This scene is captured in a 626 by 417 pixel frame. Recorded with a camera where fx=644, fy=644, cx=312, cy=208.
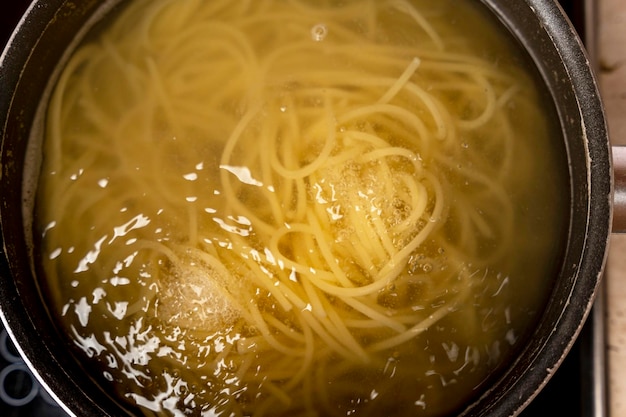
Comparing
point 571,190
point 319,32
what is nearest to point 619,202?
point 571,190

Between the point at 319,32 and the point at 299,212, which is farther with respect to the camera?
the point at 319,32

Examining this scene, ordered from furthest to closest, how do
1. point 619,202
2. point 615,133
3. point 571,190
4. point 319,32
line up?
point 615,133, point 319,32, point 571,190, point 619,202

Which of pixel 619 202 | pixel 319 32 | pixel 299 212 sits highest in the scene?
pixel 319 32

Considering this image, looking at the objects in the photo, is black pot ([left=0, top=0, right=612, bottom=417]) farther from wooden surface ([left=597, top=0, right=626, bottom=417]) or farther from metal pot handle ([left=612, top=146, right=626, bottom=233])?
wooden surface ([left=597, top=0, right=626, bottom=417])

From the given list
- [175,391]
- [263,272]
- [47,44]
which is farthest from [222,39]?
[175,391]

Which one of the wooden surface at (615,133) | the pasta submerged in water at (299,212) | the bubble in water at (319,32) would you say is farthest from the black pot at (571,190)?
the bubble in water at (319,32)

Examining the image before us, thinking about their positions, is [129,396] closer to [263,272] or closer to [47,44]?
[263,272]

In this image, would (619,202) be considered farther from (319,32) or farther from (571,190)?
(319,32)
